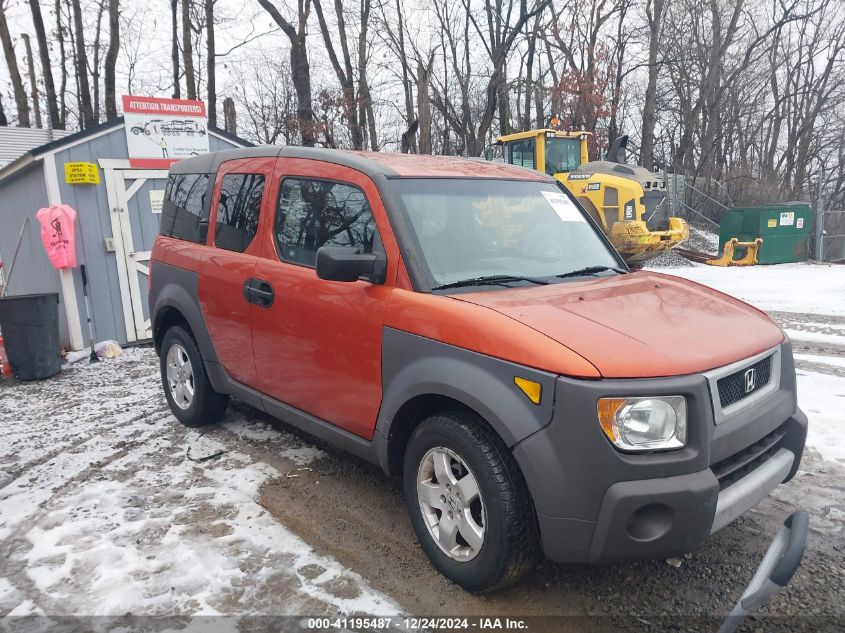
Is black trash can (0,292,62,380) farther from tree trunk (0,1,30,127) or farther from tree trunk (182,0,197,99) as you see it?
tree trunk (0,1,30,127)

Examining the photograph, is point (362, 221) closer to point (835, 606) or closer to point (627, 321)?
point (627, 321)

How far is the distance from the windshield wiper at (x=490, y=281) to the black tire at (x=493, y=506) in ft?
2.14

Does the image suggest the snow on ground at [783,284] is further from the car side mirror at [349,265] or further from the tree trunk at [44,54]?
the tree trunk at [44,54]

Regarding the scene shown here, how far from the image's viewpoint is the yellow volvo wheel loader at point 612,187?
1337 centimetres

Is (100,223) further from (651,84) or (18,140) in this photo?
(651,84)

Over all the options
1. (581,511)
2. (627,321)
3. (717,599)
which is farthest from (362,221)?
(717,599)

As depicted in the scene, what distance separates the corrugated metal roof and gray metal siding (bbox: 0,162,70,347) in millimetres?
13585

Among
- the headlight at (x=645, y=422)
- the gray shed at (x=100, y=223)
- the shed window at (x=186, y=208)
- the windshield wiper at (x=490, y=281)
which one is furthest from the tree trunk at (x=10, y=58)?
the headlight at (x=645, y=422)

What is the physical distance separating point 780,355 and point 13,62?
26.5 metres

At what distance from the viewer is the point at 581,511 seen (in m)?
2.36

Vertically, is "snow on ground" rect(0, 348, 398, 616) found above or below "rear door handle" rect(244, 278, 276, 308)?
below

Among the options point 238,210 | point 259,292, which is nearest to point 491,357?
point 259,292

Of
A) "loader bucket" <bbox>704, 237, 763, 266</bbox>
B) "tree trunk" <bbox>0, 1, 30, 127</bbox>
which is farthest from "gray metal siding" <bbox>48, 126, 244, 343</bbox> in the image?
"tree trunk" <bbox>0, 1, 30, 127</bbox>

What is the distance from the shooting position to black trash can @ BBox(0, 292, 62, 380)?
23.3 ft
